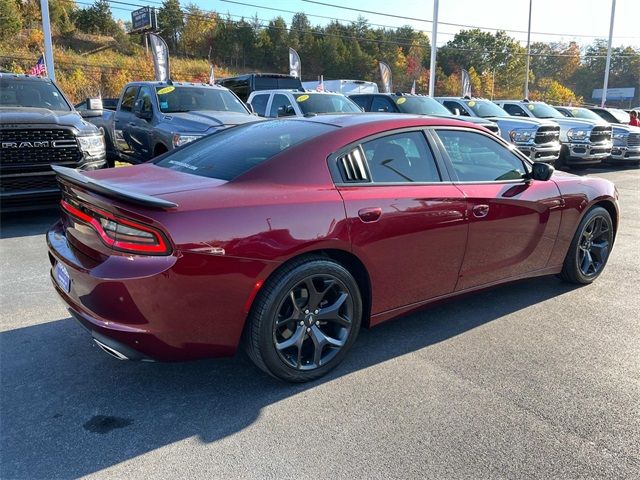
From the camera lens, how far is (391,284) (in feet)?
11.1

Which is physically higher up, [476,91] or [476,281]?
[476,91]

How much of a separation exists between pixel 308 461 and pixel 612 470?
141cm

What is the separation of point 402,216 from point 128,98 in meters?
8.55

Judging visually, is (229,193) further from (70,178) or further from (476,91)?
(476,91)

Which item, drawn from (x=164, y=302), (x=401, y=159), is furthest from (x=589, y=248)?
(x=164, y=302)

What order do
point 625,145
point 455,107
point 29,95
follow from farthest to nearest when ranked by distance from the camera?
1. point 625,145
2. point 455,107
3. point 29,95

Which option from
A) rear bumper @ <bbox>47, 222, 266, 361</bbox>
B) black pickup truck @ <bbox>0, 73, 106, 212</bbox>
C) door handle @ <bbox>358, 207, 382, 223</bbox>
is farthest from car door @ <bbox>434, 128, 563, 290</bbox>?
black pickup truck @ <bbox>0, 73, 106, 212</bbox>

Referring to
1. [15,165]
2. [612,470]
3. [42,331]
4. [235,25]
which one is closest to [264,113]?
[15,165]

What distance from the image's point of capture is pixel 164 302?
255 centimetres

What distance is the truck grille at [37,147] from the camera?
6398 mm

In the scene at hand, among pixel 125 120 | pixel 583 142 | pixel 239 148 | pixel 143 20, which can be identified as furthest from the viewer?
pixel 143 20

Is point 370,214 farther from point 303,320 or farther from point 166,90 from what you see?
point 166,90

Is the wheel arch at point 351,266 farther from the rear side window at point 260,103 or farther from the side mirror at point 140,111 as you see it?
the rear side window at point 260,103

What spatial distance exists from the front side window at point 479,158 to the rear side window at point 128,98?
7.69 meters
